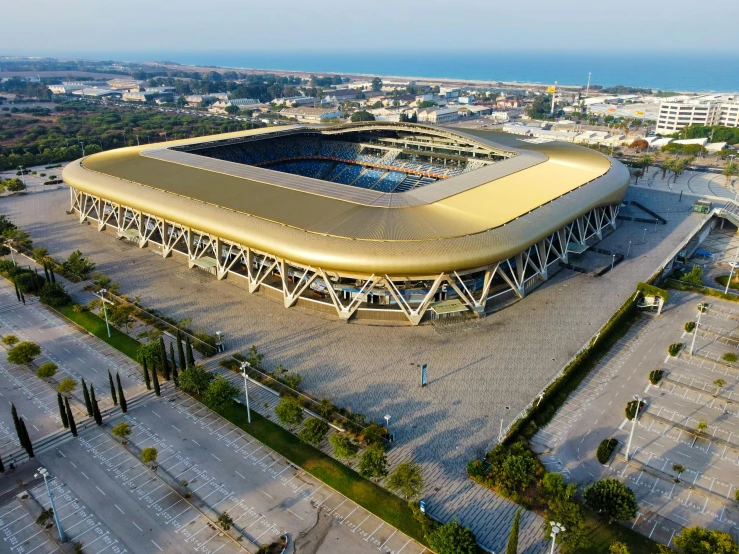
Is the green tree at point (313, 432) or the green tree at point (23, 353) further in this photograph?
the green tree at point (23, 353)

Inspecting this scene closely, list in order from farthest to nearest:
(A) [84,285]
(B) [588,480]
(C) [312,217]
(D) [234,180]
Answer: (D) [234,180], (A) [84,285], (C) [312,217], (B) [588,480]

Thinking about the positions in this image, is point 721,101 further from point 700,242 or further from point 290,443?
point 290,443

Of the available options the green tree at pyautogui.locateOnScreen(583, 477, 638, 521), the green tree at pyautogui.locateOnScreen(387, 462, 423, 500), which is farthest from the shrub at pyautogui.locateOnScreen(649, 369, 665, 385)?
the green tree at pyautogui.locateOnScreen(387, 462, 423, 500)

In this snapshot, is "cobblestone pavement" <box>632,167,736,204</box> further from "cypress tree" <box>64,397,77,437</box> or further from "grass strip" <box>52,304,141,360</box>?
"cypress tree" <box>64,397,77,437</box>

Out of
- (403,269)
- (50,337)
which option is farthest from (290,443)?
(50,337)

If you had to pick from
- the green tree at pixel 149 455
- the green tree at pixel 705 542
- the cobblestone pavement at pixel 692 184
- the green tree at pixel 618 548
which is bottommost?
the green tree at pixel 149 455

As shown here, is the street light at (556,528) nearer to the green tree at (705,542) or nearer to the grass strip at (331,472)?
the green tree at (705,542)

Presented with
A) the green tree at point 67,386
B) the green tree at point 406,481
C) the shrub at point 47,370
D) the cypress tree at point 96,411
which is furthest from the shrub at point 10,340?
the green tree at point 406,481
